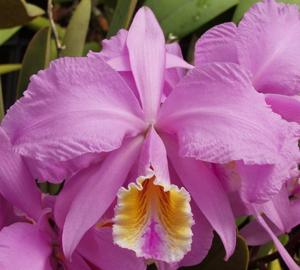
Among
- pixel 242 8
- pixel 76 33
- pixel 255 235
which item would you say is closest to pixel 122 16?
pixel 76 33

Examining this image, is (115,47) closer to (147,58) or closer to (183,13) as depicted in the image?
(147,58)

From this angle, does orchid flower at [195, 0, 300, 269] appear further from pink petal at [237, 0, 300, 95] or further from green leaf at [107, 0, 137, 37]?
green leaf at [107, 0, 137, 37]

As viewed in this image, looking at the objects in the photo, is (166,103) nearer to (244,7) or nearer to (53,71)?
Result: (53,71)

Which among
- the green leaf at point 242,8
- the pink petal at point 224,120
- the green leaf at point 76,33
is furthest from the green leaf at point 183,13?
the pink petal at point 224,120

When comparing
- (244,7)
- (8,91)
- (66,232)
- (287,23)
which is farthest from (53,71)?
(8,91)

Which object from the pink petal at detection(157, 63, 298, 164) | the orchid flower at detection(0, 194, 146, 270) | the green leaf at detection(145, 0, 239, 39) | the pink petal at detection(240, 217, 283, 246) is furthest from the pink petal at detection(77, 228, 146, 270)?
the green leaf at detection(145, 0, 239, 39)

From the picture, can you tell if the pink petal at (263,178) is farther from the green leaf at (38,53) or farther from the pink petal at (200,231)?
the green leaf at (38,53)
